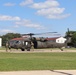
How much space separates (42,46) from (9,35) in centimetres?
12946

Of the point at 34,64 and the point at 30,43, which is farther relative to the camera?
the point at 30,43

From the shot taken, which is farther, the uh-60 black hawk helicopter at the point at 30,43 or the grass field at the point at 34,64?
the uh-60 black hawk helicopter at the point at 30,43

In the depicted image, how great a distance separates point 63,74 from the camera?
15.0 metres

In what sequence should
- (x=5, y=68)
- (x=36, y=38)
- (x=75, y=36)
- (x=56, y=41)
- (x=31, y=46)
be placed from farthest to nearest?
(x=75, y=36) → (x=56, y=41) → (x=36, y=38) → (x=31, y=46) → (x=5, y=68)

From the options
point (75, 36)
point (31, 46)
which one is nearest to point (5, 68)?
point (31, 46)

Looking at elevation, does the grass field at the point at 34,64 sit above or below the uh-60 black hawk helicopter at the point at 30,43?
below

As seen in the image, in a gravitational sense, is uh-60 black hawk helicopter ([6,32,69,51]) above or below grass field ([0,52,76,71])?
above

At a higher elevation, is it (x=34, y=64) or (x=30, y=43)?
(x=30, y=43)

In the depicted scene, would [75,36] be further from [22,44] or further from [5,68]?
[5,68]

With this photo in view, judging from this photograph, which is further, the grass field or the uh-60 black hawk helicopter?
the uh-60 black hawk helicopter

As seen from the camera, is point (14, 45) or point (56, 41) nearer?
point (14, 45)

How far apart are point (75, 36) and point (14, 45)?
10525 cm

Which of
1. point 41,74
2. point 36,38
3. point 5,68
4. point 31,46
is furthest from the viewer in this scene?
point 36,38

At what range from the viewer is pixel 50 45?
2562 inches
